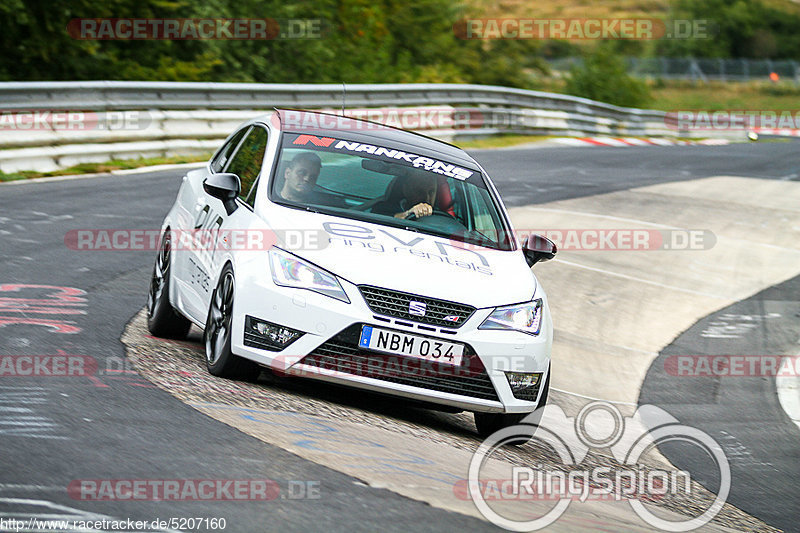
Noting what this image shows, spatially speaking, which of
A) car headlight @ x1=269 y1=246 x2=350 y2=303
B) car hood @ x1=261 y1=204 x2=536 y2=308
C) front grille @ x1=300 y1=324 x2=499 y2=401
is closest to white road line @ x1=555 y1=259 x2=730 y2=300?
car hood @ x1=261 y1=204 x2=536 y2=308

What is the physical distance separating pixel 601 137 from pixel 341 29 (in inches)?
395

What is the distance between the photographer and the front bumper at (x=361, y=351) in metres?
6.16

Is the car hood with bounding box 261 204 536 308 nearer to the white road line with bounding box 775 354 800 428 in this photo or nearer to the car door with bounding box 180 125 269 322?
the car door with bounding box 180 125 269 322

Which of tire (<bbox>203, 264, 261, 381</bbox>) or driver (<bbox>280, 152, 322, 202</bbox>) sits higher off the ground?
driver (<bbox>280, 152, 322, 202</bbox>)

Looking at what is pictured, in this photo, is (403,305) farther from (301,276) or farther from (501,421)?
(501,421)

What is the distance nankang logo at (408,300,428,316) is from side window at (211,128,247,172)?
2606 mm

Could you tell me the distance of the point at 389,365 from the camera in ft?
20.3

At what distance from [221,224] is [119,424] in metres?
2.14

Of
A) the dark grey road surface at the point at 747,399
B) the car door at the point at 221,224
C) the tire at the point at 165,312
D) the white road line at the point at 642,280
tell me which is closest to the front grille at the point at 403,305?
the car door at the point at 221,224

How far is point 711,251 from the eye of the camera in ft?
47.4

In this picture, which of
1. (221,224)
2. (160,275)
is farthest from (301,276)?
(160,275)

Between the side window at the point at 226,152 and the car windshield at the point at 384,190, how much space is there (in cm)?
77

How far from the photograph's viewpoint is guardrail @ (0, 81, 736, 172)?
15734 mm

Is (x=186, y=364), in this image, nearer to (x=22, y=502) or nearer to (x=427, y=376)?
(x=427, y=376)
